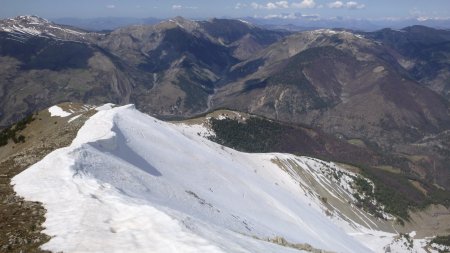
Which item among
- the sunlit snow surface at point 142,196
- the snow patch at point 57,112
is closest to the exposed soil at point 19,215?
the sunlit snow surface at point 142,196

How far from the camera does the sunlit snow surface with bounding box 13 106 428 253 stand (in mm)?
23250

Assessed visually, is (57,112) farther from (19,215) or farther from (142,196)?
(19,215)

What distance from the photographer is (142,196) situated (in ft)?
123

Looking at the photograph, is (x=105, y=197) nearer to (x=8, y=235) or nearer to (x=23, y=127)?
(x=8, y=235)

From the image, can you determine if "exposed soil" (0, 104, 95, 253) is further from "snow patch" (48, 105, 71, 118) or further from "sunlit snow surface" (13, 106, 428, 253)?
"snow patch" (48, 105, 71, 118)

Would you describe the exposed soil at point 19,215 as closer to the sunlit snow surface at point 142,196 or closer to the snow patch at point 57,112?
the sunlit snow surface at point 142,196

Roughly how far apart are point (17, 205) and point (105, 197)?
210 inches

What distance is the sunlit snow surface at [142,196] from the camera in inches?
915

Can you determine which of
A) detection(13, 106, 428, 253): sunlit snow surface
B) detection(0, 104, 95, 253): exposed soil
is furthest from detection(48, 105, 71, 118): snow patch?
detection(0, 104, 95, 253): exposed soil

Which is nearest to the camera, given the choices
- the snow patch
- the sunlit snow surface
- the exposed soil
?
the exposed soil

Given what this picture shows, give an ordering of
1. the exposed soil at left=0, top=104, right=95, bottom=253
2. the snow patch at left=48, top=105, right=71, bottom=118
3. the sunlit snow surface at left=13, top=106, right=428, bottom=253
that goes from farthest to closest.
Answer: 1. the snow patch at left=48, top=105, right=71, bottom=118
2. the sunlit snow surface at left=13, top=106, right=428, bottom=253
3. the exposed soil at left=0, top=104, right=95, bottom=253

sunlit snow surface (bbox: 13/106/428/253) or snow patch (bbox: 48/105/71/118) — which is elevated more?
sunlit snow surface (bbox: 13/106/428/253)

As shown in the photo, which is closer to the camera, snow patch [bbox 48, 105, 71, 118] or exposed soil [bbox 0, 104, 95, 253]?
exposed soil [bbox 0, 104, 95, 253]

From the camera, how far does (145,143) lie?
65062mm
